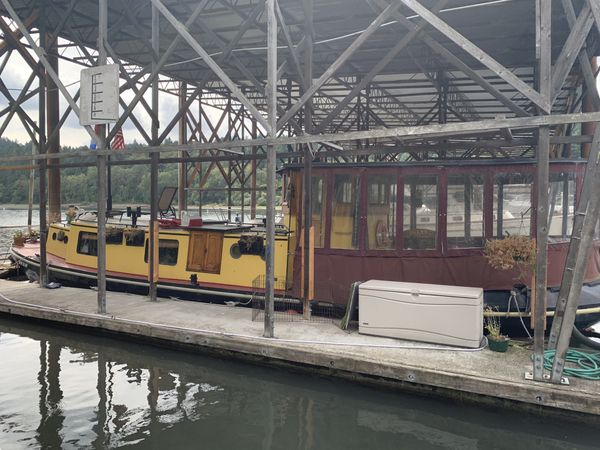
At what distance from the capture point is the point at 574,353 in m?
6.74

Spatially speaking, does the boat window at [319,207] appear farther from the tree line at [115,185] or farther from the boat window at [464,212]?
the tree line at [115,185]

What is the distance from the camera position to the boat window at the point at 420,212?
831 cm

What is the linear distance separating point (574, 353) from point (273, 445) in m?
4.40

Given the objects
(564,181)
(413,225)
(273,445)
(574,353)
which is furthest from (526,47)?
(273,445)

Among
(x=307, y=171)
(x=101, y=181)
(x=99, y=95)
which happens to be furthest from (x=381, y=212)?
(x=99, y=95)

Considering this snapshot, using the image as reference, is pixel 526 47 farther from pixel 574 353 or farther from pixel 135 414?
pixel 135 414

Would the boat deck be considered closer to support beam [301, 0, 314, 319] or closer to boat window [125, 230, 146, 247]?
support beam [301, 0, 314, 319]

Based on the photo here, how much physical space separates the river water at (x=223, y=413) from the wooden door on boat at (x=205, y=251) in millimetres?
2575

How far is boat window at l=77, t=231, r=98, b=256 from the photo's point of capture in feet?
38.9

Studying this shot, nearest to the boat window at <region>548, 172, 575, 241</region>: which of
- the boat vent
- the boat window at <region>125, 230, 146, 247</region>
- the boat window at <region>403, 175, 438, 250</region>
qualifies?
the boat window at <region>403, 175, 438, 250</region>

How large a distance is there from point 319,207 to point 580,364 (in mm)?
4755

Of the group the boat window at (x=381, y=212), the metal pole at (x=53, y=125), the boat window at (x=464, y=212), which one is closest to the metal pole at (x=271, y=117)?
the boat window at (x=381, y=212)

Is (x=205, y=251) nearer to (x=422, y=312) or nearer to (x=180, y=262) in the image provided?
(x=180, y=262)

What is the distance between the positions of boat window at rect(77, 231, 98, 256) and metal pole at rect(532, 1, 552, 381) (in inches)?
393
